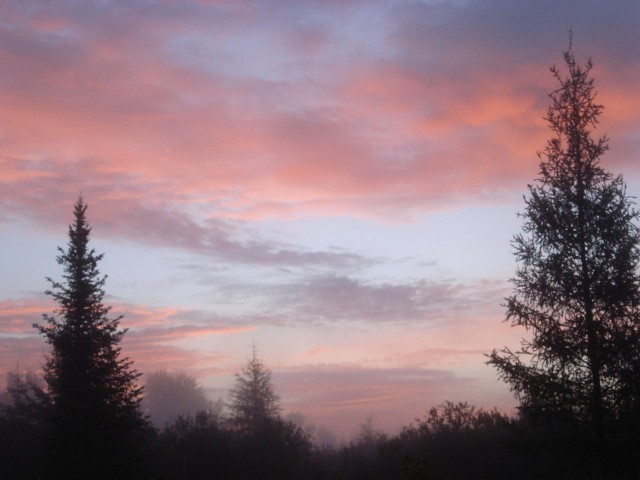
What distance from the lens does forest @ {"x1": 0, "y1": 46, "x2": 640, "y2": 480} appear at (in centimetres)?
1691

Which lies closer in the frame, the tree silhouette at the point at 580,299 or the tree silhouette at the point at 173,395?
the tree silhouette at the point at 580,299

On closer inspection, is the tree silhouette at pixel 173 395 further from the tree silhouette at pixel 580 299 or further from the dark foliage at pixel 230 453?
the tree silhouette at pixel 580 299

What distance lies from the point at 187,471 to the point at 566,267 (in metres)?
25.0

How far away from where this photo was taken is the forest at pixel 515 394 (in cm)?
1691

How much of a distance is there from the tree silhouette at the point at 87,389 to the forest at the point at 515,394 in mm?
55

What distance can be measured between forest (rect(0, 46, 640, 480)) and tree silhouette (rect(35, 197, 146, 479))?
0.05 metres

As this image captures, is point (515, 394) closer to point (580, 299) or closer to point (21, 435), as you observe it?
point (580, 299)

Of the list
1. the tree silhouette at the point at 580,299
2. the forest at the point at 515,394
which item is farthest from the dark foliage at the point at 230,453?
the tree silhouette at the point at 580,299

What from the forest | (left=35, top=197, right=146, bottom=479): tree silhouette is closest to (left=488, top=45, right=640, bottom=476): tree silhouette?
the forest

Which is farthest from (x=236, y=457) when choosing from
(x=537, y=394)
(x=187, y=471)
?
(x=537, y=394)

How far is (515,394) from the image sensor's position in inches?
712

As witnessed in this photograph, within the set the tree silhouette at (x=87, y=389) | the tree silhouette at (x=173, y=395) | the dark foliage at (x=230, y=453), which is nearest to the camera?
the tree silhouette at (x=87, y=389)

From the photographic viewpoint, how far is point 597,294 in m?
17.2

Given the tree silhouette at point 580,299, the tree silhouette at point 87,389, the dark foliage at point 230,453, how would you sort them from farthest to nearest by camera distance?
the dark foliage at point 230,453 → the tree silhouette at point 87,389 → the tree silhouette at point 580,299
